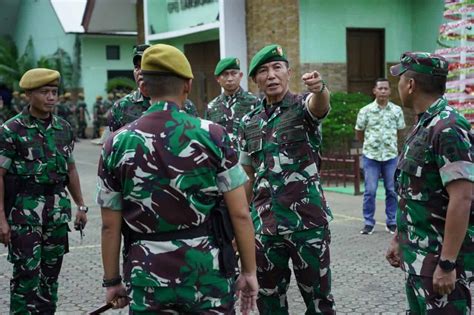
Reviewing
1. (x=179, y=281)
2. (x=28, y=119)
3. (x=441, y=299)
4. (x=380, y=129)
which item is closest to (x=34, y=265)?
(x=28, y=119)

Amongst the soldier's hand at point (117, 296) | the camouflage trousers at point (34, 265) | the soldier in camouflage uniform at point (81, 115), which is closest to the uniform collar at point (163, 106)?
the soldier's hand at point (117, 296)

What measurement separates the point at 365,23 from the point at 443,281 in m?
13.2

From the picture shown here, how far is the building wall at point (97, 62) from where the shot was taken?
100 feet

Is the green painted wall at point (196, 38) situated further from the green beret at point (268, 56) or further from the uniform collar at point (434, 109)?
the uniform collar at point (434, 109)

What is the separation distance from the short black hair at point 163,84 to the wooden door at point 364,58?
42.9ft

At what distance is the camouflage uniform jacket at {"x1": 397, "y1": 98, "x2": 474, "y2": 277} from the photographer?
3439mm

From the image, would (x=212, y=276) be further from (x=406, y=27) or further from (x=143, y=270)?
(x=406, y=27)

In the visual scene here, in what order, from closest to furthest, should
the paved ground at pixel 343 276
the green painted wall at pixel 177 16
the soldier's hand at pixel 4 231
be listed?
the soldier's hand at pixel 4 231
the paved ground at pixel 343 276
the green painted wall at pixel 177 16

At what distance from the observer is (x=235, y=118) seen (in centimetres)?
748

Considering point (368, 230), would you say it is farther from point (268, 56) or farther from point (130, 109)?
point (268, 56)

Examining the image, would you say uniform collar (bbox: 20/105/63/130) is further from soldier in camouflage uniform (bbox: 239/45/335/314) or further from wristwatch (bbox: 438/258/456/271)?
wristwatch (bbox: 438/258/456/271)

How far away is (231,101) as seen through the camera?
297 inches

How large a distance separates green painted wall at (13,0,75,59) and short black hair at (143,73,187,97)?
29.1 metres

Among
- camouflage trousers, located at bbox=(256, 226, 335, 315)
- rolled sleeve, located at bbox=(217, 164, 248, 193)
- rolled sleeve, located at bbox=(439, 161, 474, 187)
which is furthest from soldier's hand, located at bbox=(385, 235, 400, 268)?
rolled sleeve, located at bbox=(217, 164, 248, 193)
